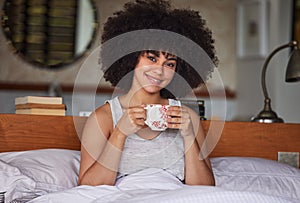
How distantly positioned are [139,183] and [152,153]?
0.55 feet

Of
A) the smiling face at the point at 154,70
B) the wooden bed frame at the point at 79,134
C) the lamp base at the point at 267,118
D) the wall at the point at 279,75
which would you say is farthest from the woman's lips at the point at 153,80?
the wall at the point at 279,75

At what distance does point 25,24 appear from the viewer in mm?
4102

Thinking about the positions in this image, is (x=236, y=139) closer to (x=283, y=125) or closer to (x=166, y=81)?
(x=283, y=125)

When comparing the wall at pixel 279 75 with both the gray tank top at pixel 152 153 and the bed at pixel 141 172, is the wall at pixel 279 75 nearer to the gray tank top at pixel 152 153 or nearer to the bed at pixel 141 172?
the bed at pixel 141 172

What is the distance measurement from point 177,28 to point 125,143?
43 cm

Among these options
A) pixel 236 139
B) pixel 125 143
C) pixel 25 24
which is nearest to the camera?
pixel 125 143

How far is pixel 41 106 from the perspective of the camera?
7.45 ft

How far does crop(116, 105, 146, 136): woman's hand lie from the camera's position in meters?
1.80

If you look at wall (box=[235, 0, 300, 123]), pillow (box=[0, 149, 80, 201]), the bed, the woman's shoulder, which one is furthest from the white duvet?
wall (box=[235, 0, 300, 123])

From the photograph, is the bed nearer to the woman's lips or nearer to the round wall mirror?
the woman's lips

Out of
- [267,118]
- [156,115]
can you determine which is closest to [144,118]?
[156,115]

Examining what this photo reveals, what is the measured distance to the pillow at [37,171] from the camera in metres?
1.85

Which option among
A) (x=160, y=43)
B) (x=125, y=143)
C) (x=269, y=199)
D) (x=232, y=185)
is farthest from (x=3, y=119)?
(x=269, y=199)

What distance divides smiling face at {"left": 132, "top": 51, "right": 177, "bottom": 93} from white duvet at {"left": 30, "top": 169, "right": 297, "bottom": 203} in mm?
279
